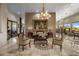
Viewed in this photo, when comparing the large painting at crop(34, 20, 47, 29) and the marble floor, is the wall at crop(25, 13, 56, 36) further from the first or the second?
the marble floor

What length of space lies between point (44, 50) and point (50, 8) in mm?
1358

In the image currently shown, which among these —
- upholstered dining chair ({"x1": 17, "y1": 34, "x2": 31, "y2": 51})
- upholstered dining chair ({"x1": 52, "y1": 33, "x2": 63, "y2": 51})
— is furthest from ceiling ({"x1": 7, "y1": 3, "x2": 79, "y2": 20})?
upholstered dining chair ({"x1": 17, "y1": 34, "x2": 31, "y2": 51})

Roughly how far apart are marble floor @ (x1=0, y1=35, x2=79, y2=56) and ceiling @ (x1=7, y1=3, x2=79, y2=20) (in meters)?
0.78

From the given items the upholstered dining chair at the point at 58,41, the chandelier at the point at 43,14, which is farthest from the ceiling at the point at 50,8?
the upholstered dining chair at the point at 58,41

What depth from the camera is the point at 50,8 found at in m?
5.58

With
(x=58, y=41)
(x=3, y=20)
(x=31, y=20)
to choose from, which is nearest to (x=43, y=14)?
(x=31, y=20)

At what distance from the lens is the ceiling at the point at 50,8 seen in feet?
18.2

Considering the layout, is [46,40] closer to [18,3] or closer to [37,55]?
[37,55]

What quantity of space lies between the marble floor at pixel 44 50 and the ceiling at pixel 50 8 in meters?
0.78

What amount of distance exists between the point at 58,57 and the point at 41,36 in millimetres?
867

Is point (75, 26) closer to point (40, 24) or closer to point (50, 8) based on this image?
point (50, 8)

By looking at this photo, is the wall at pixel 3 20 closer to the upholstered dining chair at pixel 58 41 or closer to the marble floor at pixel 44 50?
the marble floor at pixel 44 50

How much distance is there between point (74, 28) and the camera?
5.63 metres

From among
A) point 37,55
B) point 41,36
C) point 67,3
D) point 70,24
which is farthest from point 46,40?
point 67,3
